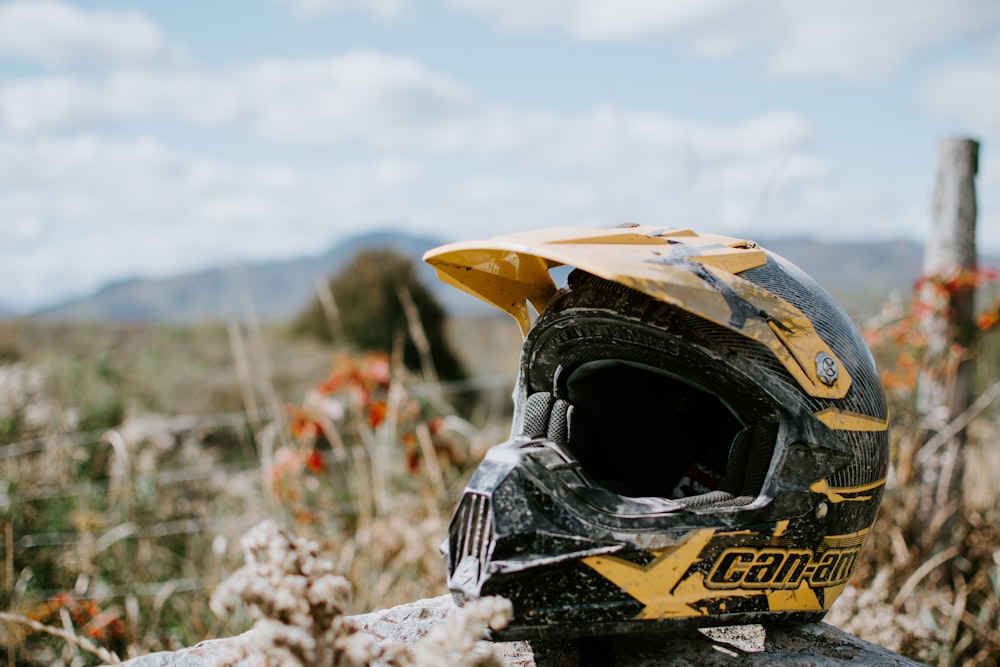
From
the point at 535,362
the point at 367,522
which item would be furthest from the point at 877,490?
the point at 367,522

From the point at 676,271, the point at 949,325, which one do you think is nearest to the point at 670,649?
the point at 676,271

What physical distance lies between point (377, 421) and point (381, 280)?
789cm

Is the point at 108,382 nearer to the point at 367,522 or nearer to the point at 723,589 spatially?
the point at 367,522

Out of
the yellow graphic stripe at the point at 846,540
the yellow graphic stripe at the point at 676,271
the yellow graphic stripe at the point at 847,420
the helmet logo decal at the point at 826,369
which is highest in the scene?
the yellow graphic stripe at the point at 676,271

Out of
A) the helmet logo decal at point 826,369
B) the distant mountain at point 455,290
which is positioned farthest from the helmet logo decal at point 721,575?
the distant mountain at point 455,290

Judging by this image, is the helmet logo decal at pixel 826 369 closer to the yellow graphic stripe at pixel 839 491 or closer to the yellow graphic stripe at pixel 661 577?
the yellow graphic stripe at pixel 839 491

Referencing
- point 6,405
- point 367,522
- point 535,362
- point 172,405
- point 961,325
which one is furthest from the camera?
point 172,405

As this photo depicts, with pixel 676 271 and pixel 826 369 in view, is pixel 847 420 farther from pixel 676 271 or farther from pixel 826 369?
pixel 676 271

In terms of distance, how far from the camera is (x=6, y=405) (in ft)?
21.0

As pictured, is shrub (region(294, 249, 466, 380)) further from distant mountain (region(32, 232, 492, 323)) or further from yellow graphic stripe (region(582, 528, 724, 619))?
yellow graphic stripe (region(582, 528, 724, 619))

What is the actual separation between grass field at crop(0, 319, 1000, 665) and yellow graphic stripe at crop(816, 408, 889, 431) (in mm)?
1359

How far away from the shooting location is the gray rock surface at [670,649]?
7.11ft

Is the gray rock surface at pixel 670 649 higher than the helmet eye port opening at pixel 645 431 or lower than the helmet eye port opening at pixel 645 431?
lower

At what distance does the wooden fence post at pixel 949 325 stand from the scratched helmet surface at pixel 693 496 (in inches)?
110
